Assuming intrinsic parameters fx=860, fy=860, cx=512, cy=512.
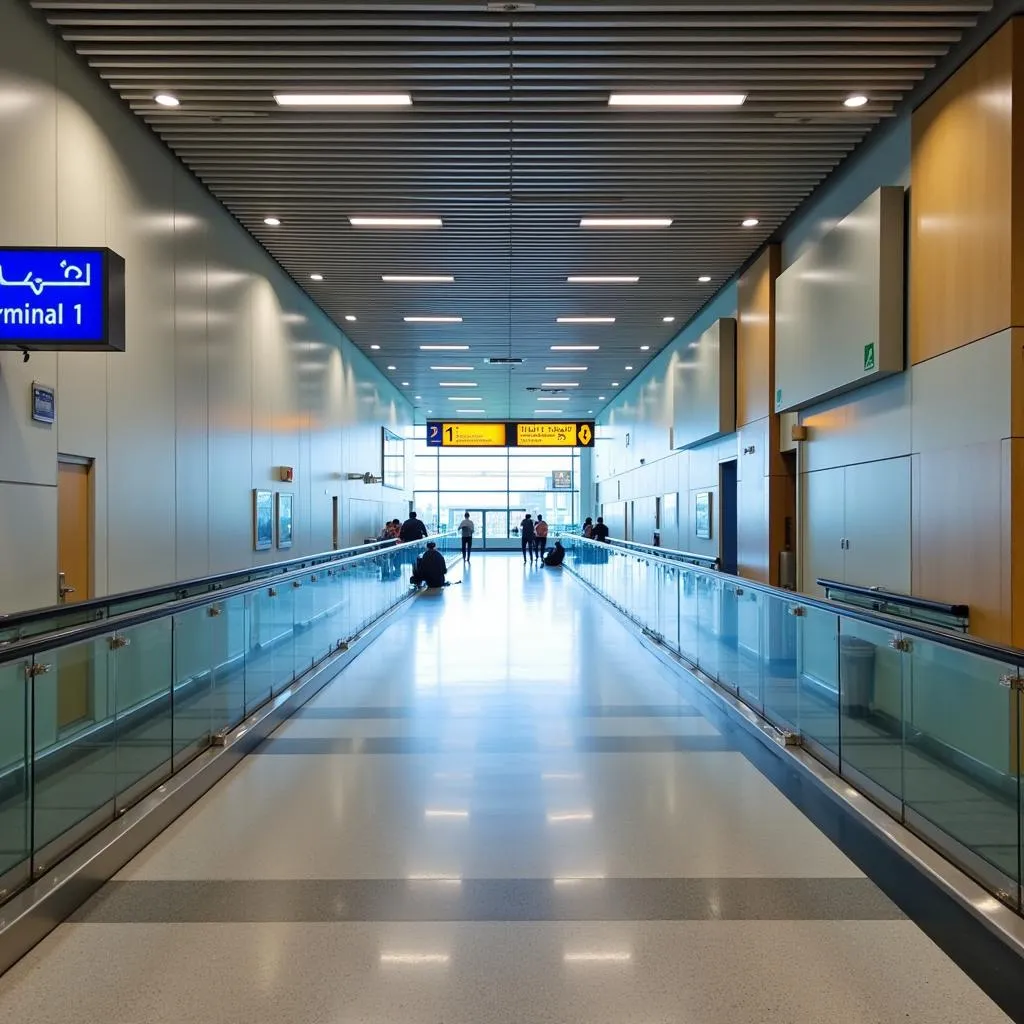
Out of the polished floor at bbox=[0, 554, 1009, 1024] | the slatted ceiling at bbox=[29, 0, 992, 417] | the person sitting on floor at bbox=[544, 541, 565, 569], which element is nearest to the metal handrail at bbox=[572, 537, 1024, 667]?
the polished floor at bbox=[0, 554, 1009, 1024]

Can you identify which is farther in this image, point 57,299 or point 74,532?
point 74,532

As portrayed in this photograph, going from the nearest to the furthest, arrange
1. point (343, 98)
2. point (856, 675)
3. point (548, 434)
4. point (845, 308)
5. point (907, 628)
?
1. point (907, 628)
2. point (856, 675)
3. point (343, 98)
4. point (845, 308)
5. point (548, 434)

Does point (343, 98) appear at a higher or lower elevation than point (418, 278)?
lower

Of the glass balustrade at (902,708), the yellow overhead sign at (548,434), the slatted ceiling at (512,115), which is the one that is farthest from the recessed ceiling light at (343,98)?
the yellow overhead sign at (548,434)

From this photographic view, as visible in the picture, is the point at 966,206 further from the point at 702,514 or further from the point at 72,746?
the point at 702,514

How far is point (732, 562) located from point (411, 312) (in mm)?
6683

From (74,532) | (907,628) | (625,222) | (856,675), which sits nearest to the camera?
(907,628)

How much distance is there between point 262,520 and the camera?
11.0 m

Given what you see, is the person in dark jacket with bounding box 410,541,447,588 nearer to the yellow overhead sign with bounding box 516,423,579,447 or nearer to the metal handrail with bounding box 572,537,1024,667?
the yellow overhead sign with bounding box 516,423,579,447

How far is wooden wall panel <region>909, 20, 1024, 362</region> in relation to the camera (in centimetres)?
530

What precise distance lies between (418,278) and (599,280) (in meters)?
2.60

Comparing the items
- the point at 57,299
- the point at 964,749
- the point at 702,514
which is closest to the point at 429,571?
the point at 702,514

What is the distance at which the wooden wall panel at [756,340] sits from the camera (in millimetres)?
10430

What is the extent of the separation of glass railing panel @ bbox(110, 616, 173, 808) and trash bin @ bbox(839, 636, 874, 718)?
11.2ft
